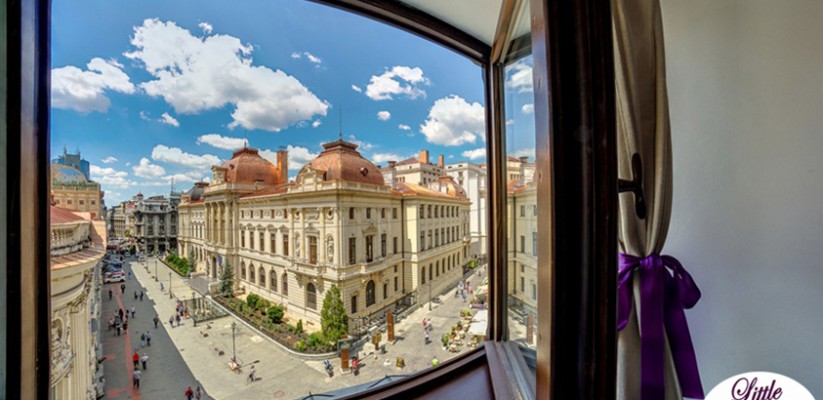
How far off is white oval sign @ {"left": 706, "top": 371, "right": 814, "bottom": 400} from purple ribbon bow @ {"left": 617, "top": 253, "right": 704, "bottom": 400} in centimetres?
5

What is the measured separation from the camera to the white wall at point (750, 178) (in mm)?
509

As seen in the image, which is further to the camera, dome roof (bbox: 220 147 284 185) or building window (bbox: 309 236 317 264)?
building window (bbox: 309 236 317 264)

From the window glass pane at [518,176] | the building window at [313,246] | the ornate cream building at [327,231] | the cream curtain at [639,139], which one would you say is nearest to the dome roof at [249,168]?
the ornate cream building at [327,231]

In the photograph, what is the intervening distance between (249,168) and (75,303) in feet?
2.35

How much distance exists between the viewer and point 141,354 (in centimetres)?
91

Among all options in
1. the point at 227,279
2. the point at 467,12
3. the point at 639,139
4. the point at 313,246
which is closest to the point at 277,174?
the point at 313,246

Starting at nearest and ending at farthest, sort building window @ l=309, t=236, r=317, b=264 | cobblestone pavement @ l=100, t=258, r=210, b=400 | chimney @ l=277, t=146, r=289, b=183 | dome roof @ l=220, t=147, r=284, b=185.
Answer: cobblestone pavement @ l=100, t=258, r=210, b=400 < dome roof @ l=220, t=147, r=284, b=185 < chimney @ l=277, t=146, r=289, b=183 < building window @ l=309, t=236, r=317, b=264

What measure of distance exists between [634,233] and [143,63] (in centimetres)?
148

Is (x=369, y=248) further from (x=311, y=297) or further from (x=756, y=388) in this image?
(x=756, y=388)

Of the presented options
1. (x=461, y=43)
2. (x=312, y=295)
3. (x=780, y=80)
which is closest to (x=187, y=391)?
(x=312, y=295)

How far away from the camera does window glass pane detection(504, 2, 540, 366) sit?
2.16ft

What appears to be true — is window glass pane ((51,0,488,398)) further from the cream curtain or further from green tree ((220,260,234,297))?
the cream curtain

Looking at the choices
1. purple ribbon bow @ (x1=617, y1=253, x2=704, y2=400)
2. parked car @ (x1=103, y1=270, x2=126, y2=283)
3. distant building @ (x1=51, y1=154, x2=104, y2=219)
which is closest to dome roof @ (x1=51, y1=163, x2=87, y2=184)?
distant building @ (x1=51, y1=154, x2=104, y2=219)

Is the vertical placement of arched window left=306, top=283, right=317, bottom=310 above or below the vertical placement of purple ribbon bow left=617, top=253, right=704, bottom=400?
below
